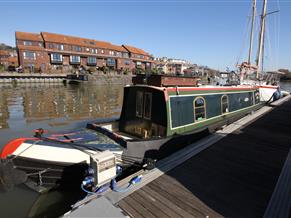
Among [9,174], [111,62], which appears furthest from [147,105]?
[111,62]

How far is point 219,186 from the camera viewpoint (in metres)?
4.30

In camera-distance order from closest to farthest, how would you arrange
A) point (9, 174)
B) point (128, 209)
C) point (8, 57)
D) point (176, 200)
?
1. point (128, 209)
2. point (176, 200)
3. point (9, 174)
4. point (8, 57)

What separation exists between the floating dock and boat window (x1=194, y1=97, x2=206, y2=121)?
4.47 ft

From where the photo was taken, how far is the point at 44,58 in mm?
51688

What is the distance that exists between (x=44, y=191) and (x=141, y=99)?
4.33 metres

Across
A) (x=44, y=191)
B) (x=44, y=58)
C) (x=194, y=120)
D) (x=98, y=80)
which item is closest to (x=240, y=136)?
(x=194, y=120)

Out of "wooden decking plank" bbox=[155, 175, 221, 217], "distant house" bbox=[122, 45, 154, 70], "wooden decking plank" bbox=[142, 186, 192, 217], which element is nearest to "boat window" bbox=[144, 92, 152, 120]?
"wooden decking plank" bbox=[155, 175, 221, 217]

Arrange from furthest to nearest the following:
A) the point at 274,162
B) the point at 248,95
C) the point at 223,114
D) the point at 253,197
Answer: the point at 248,95, the point at 223,114, the point at 274,162, the point at 253,197

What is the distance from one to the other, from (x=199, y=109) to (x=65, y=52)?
55.3 metres

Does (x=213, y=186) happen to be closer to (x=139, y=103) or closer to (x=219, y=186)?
(x=219, y=186)

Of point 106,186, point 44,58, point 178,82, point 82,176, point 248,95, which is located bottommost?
point 82,176

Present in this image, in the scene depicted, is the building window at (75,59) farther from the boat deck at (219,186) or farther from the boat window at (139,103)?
the boat deck at (219,186)

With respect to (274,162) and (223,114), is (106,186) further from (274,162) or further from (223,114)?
(223,114)

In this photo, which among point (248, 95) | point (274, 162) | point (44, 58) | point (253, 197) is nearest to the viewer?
point (253, 197)
